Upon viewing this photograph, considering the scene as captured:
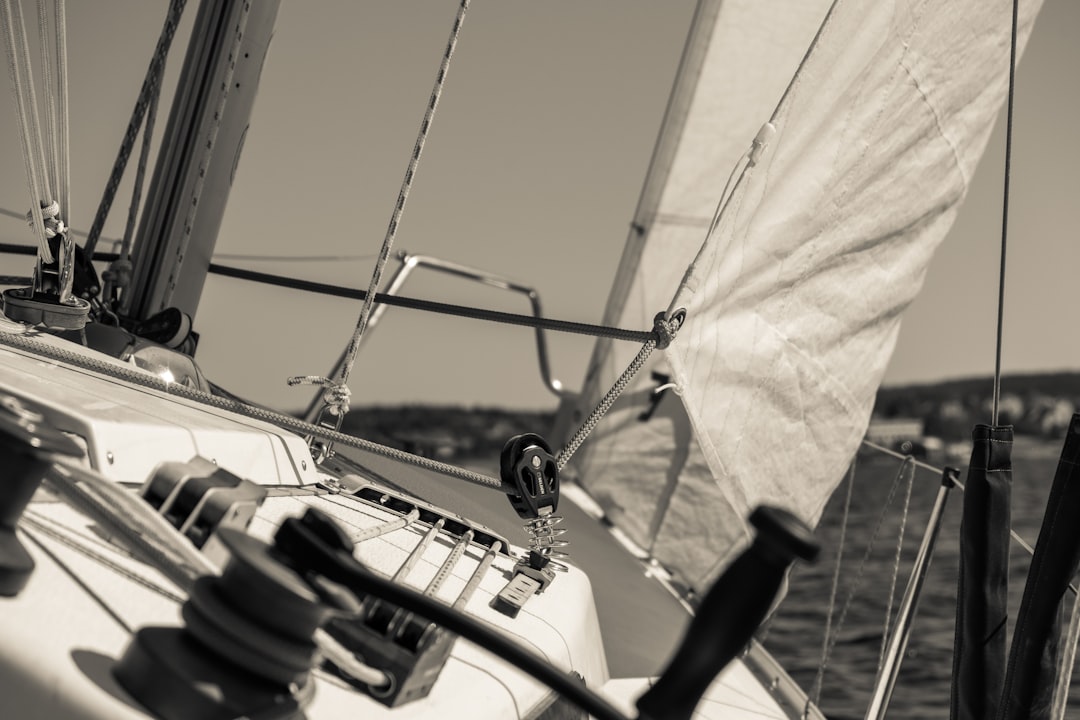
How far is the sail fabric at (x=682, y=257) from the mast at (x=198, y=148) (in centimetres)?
122

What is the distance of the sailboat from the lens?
73 centimetres

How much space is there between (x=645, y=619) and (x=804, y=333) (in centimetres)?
75

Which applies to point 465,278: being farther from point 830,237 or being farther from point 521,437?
point 521,437

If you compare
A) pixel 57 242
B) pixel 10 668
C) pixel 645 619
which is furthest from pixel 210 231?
pixel 10 668

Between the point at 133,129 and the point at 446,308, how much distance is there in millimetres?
902

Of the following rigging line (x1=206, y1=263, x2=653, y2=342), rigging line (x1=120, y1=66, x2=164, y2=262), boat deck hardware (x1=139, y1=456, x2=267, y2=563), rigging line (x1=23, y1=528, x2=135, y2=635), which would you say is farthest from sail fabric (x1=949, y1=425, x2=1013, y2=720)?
rigging line (x1=120, y1=66, x2=164, y2=262)

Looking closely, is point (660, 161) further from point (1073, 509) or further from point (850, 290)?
point (1073, 509)

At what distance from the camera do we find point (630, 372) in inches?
69.4

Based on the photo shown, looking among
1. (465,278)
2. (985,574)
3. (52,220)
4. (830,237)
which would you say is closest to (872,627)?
(465,278)

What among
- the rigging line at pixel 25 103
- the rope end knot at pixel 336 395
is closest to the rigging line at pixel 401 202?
the rope end knot at pixel 336 395

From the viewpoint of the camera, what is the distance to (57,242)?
1.80 metres

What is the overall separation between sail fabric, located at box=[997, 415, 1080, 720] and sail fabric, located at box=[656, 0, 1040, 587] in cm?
73

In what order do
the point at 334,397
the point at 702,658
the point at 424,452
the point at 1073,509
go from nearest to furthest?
the point at 702,658, the point at 1073,509, the point at 334,397, the point at 424,452

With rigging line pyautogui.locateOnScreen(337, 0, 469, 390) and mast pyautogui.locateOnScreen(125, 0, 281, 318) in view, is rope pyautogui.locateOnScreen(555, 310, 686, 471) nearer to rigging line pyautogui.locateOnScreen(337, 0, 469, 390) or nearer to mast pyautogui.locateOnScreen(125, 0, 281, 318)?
rigging line pyautogui.locateOnScreen(337, 0, 469, 390)
